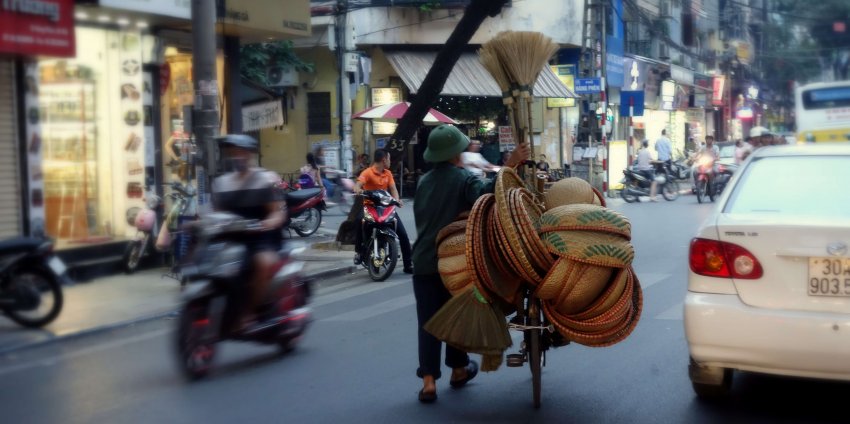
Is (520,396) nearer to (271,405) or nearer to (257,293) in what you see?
(271,405)

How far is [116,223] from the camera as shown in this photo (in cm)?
1421

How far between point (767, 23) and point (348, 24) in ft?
121

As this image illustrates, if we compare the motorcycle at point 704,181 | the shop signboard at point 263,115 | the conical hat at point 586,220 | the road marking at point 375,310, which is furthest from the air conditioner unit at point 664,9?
the conical hat at point 586,220

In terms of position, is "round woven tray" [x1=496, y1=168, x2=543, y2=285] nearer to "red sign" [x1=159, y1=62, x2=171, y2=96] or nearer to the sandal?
the sandal

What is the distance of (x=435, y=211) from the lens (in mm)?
6254

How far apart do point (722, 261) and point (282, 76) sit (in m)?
22.6

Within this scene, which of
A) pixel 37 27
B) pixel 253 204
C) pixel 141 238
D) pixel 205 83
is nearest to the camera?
pixel 253 204

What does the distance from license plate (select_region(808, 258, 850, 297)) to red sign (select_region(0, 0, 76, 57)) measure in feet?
30.7

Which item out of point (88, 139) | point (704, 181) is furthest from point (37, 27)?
point (704, 181)

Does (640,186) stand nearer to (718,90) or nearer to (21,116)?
(21,116)

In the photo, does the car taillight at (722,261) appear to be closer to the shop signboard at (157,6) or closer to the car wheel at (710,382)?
the car wheel at (710,382)

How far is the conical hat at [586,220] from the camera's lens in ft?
18.4

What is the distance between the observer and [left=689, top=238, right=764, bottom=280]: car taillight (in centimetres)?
547

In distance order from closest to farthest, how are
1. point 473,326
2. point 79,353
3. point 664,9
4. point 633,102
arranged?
1. point 473,326
2. point 79,353
3. point 633,102
4. point 664,9
